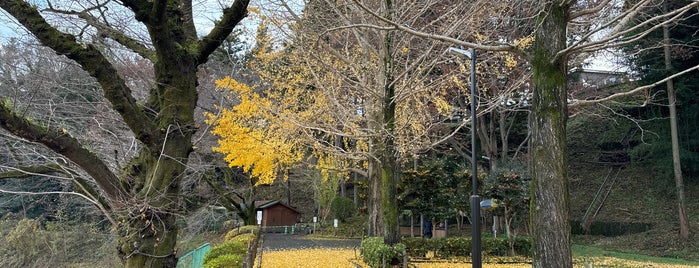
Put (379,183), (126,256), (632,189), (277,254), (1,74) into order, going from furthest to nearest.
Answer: (632,189)
(277,254)
(379,183)
(1,74)
(126,256)

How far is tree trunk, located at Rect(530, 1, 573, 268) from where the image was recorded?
518 centimetres

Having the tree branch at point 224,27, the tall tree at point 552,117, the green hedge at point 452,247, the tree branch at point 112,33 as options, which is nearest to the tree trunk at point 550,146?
the tall tree at point 552,117

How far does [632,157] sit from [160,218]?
32.1m

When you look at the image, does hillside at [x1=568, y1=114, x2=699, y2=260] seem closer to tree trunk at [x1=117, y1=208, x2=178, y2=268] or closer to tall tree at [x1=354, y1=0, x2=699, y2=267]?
tall tree at [x1=354, y1=0, x2=699, y2=267]

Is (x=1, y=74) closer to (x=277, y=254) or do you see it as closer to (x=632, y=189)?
(x=277, y=254)

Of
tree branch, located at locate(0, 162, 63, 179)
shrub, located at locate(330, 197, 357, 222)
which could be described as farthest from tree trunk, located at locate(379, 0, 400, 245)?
shrub, located at locate(330, 197, 357, 222)

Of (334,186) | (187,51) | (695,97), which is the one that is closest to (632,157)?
(695,97)

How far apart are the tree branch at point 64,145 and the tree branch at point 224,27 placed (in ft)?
4.64

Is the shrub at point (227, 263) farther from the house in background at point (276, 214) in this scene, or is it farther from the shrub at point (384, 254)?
the house in background at point (276, 214)

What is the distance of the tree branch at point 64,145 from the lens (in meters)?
3.41

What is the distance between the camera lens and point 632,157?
28.9 metres

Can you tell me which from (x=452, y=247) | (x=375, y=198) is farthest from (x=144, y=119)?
(x=452, y=247)

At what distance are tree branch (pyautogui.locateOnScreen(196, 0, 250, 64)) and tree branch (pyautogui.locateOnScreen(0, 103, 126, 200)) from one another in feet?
4.64

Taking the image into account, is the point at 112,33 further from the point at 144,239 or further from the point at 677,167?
the point at 677,167
